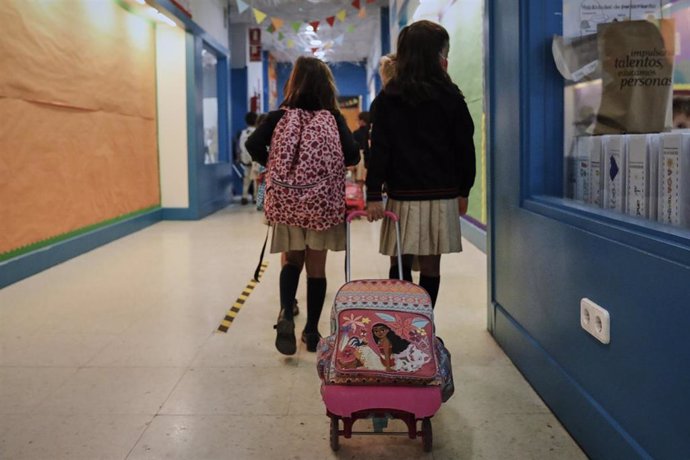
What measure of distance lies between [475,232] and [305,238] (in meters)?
3.38

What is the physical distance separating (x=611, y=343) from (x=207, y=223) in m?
6.68

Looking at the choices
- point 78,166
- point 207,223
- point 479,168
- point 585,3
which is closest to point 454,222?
point 585,3

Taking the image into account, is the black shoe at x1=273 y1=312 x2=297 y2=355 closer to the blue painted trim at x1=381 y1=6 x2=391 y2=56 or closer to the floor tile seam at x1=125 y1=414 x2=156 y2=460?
the floor tile seam at x1=125 y1=414 x2=156 y2=460

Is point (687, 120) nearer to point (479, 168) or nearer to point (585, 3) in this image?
point (585, 3)

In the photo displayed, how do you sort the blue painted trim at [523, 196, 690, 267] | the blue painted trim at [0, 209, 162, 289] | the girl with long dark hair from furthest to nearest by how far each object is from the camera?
the blue painted trim at [0, 209, 162, 289]
the girl with long dark hair
the blue painted trim at [523, 196, 690, 267]

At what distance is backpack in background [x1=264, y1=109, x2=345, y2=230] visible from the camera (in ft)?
9.03

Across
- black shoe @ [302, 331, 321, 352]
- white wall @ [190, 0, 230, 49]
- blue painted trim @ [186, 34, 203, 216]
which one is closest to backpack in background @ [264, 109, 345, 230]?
black shoe @ [302, 331, 321, 352]

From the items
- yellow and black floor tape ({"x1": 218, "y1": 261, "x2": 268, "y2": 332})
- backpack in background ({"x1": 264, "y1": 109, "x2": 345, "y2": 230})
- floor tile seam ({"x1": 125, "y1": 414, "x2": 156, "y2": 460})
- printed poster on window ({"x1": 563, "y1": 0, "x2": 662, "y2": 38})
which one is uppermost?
printed poster on window ({"x1": 563, "y1": 0, "x2": 662, "y2": 38})

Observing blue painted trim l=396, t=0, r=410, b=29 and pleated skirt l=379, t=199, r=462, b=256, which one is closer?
pleated skirt l=379, t=199, r=462, b=256

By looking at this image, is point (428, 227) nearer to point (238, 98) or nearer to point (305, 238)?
point (305, 238)

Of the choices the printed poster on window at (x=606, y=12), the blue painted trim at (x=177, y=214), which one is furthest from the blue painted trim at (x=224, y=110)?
the printed poster on window at (x=606, y=12)

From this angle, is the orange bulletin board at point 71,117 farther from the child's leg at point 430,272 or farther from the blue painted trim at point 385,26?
the blue painted trim at point 385,26

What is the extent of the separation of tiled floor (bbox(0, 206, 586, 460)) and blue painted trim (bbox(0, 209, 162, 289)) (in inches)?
4.7

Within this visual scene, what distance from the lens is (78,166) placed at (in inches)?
233
